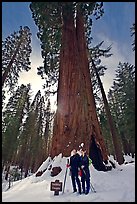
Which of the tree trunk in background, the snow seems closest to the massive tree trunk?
the snow

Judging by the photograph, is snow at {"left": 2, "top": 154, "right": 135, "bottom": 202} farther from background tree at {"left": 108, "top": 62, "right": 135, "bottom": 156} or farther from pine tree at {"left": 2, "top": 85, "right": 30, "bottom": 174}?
pine tree at {"left": 2, "top": 85, "right": 30, "bottom": 174}

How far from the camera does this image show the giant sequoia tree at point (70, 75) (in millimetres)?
10953

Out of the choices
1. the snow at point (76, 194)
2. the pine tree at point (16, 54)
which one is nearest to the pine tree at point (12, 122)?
the pine tree at point (16, 54)

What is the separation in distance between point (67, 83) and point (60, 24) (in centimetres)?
489

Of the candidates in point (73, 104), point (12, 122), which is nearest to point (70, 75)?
point (73, 104)

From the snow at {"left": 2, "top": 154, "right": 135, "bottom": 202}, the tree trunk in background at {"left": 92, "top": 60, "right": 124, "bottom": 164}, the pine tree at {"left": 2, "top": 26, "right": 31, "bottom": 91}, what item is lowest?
the snow at {"left": 2, "top": 154, "right": 135, "bottom": 202}

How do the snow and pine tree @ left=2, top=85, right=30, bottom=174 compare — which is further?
pine tree @ left=2, top=85, right=30, bottom=174

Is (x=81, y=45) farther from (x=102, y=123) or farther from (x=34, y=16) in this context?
(x=102, y=123)

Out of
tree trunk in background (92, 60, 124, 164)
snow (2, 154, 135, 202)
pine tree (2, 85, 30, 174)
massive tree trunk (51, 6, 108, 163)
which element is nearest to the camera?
snow (2, 154, 135, 202)

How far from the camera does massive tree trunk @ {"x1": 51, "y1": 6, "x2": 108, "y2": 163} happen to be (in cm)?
1082

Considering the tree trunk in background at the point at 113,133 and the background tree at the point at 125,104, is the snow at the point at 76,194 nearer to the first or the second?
the tree trunk in background at the point at 113,133

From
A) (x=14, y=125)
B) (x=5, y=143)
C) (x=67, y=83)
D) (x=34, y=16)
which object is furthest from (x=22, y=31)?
(x=5, y=143)

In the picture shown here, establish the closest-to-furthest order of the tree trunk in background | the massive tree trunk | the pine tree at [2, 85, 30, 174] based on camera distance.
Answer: the massive tree trunk, the tree trunk in background, the pine tree at [2, 85, 30, 174]

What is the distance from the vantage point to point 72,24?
14.3 metres
